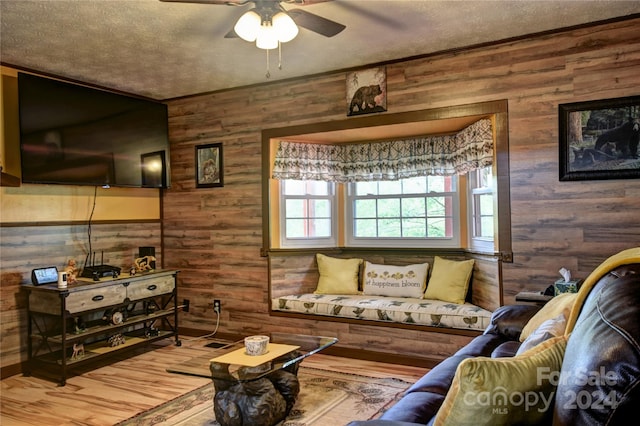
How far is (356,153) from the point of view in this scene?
497 centimetres

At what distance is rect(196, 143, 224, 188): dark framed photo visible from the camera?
5023mm

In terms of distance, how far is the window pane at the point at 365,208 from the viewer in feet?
16.6

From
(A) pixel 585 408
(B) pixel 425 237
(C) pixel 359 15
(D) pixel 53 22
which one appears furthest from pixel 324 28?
(B) pixel 425 237

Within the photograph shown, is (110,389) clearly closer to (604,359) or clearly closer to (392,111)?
(392,111)

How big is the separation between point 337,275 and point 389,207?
928mm

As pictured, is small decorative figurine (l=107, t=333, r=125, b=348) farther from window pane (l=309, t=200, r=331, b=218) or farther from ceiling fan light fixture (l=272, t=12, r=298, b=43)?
ceiling fan light fixture (l=272, t=12, r=298, b=43)

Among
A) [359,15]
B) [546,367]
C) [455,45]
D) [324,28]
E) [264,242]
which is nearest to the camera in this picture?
[546,367]

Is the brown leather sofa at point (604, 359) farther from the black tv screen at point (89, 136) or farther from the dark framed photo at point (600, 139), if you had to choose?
the black tv screen at point (89, 136)

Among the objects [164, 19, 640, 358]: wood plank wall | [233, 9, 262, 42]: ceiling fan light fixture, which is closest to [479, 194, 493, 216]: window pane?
[164, 19, 640, 358]: wood plank wall

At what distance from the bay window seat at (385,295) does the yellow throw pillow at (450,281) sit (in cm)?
1

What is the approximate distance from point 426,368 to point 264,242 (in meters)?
1.96

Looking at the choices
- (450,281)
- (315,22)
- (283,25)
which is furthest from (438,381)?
(450,281)

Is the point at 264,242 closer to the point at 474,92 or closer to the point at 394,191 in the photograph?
the point at 394,191

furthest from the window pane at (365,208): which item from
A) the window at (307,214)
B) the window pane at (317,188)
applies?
the window pane at (317,188)
